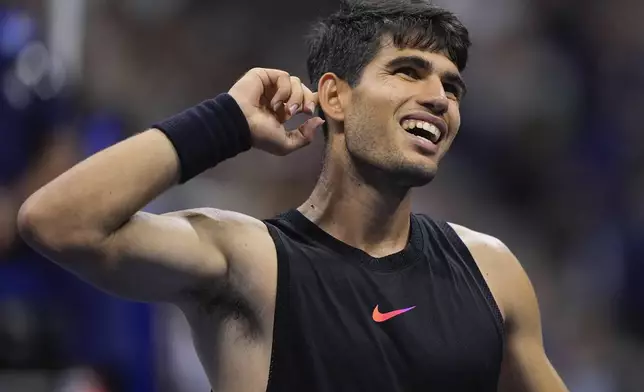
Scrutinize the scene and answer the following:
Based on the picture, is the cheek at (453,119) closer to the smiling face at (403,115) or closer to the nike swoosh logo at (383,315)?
the smiling face at (403,115)

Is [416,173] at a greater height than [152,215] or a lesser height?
greater

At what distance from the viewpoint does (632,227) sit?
5.16m

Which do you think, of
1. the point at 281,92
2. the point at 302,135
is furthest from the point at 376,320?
the point at 281,92

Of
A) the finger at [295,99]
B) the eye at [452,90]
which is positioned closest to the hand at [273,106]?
the finger at [295,99]

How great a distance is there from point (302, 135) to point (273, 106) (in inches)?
4.6

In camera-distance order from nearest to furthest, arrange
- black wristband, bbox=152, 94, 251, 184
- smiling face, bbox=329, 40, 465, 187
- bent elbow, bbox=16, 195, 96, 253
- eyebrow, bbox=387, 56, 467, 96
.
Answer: bent elbow, bbox=16, 195, 96, 253, black wristband, bbox=152, 94, 251, 184, smiling face, bbox=329, 40, 465, 187, eyebrow, bbox=387, 56, 467, 96

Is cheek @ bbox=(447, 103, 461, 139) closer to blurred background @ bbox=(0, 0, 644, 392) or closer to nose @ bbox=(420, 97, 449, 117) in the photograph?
A: nose @ bbox=(420, 97, 449, 117)

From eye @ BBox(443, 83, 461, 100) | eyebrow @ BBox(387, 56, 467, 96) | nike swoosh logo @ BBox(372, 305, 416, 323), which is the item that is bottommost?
nike swoosh logo @ BBox(372, 305, 416, 323)

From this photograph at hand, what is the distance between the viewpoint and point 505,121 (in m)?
5.77

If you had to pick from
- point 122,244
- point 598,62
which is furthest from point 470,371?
point 598,62

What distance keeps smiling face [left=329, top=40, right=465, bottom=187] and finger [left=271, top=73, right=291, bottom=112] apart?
24 centimetres

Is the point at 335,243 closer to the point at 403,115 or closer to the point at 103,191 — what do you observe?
the point at 403,115

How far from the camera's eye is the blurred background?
484cm

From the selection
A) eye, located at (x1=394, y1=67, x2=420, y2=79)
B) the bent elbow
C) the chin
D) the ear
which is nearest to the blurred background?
the ear
